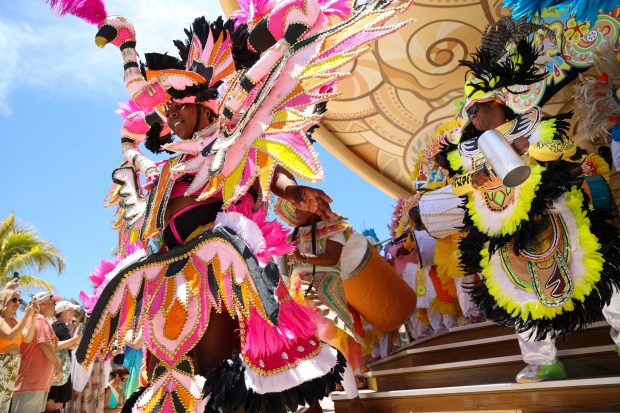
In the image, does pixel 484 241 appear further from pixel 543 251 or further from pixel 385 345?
pixel 385 345

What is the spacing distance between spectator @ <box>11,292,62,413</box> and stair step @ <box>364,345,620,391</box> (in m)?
2.86

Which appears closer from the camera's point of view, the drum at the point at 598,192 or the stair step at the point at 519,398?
the stair step at the point at 519,398

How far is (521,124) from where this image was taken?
278 cm

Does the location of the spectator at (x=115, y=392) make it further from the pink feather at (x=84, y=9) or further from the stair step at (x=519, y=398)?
the pink feather at (x=84, y=9)

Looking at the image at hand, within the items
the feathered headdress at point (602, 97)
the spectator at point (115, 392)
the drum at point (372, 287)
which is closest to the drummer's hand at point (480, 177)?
the drum at point (372, 287)

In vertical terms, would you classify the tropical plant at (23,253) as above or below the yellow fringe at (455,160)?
above

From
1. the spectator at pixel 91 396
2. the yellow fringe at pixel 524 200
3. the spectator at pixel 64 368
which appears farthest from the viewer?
the spectator at pixel 91 396

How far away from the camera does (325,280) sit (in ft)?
11.5

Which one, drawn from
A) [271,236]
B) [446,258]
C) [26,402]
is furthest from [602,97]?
[26,402]

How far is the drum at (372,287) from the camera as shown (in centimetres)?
373

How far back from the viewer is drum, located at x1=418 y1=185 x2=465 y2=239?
4.59 meters

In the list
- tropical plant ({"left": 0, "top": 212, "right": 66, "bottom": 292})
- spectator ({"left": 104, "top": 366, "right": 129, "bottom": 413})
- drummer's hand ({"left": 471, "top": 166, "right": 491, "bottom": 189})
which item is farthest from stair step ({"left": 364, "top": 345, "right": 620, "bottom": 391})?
tropical plant ({"left": 0, "top": 212, "right": 66, "bottom": 292})

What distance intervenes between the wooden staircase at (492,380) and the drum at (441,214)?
2.85 feet

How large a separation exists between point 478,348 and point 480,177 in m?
1.37
